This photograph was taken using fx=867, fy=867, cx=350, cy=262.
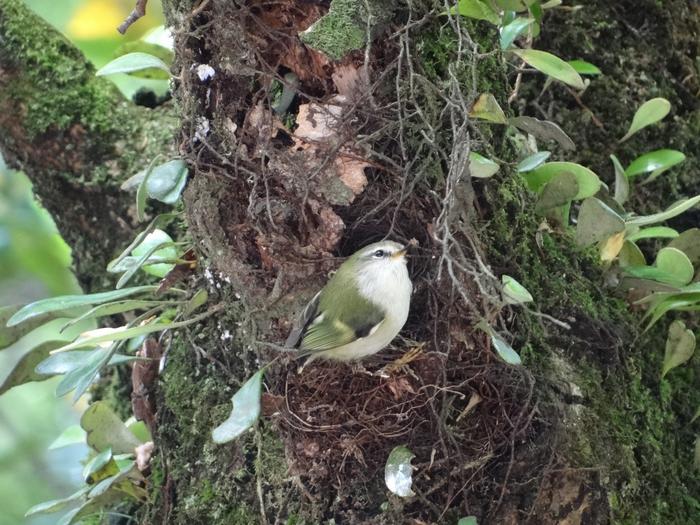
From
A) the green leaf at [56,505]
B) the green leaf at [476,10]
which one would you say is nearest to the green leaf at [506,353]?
the green leaf at [476,10]

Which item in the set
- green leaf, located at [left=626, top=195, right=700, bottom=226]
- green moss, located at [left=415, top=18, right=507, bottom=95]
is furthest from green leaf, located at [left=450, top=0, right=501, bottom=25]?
green leaf, located at [left=626, top=195, right=700, bottom=226]

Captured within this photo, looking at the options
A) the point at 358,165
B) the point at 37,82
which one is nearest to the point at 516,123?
the point at 358,165

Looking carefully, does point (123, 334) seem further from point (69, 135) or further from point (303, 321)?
point (69, 135)

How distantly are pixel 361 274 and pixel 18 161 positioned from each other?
4.74 ft

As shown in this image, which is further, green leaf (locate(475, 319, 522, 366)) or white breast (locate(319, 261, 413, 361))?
white breast (locate(319, 261, 413, 361))

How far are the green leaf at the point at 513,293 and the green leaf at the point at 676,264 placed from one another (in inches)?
18.9

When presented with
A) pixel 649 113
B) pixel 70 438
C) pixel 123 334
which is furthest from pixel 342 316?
pixel 70 438

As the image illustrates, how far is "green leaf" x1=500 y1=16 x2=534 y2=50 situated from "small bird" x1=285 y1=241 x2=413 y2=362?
0.66 m

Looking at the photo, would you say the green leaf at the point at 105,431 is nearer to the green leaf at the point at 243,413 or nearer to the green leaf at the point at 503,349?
the green leaf at the point at 243,413

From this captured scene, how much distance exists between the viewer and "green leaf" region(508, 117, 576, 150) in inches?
71.6

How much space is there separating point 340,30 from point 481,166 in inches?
15.0

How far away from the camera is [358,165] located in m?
1.78

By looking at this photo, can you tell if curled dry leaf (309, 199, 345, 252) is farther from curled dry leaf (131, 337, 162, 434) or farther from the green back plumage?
curled dry leaf (131, 337, 162, 434)

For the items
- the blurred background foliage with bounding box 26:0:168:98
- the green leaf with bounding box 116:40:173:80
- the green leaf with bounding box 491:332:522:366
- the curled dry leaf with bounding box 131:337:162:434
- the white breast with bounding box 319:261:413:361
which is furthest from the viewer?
the blurred background foliage with bounding box 26:0:168:98
